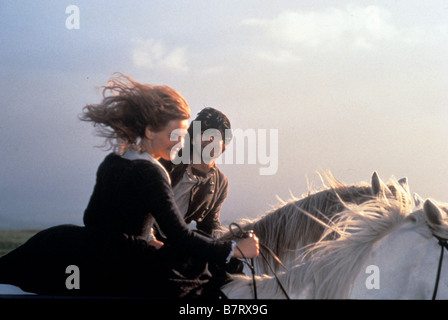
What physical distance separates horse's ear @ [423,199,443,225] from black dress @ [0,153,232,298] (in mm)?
844

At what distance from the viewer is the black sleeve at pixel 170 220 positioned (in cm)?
224

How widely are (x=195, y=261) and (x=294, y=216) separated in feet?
4.34

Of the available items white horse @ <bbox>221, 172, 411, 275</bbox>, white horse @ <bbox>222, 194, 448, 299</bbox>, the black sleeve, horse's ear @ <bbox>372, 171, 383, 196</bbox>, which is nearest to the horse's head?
white horse @ <bbox>222, 194, 448, 299</bbox>

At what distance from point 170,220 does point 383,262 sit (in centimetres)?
91

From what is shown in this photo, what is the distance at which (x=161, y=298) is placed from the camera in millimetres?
2338

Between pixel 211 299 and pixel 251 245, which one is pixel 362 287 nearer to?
pixel 251 245

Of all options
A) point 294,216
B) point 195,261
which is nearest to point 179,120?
point 195,261

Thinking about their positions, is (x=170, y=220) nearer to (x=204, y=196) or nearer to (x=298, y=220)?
(x=298, y=220)

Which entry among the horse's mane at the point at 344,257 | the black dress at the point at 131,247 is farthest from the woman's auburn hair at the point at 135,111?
the horse's mane at the point at 344,257

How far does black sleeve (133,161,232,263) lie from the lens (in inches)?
88.4

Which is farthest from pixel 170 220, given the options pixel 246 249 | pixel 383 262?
pixel 383 262

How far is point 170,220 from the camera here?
88.5 inches

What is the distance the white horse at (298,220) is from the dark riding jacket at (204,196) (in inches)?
16.7

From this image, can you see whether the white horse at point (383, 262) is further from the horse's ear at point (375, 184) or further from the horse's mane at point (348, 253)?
the horse's ear at point (375, 184)
